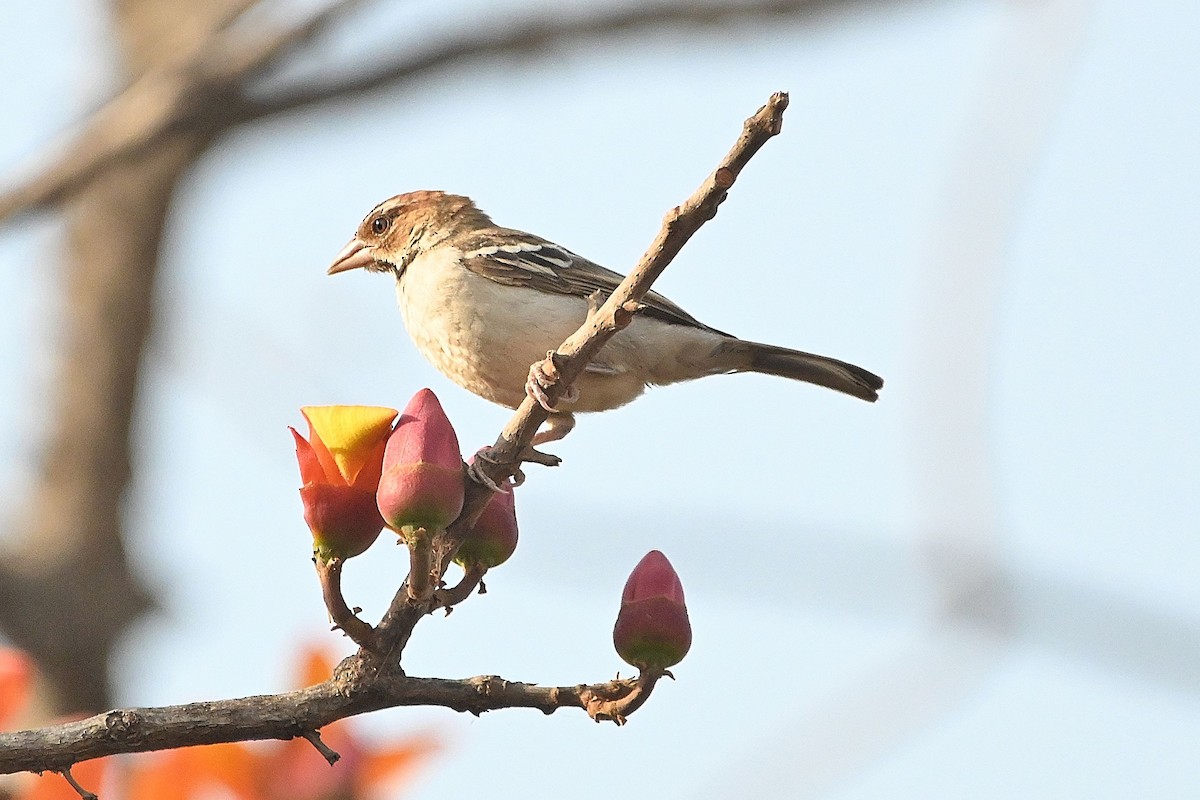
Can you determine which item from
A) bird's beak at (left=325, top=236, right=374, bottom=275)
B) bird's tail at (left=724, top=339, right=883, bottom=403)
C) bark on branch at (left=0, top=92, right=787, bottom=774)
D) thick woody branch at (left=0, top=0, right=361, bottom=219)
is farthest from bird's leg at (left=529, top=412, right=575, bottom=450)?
thick woody branch at (left=0, top=0, right=361, bottom=219)

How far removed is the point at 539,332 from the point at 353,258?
4.80 ft

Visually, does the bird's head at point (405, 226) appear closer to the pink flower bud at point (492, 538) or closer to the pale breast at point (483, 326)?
the pale breast at point (483, 326)

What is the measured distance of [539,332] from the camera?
4961 millimetres

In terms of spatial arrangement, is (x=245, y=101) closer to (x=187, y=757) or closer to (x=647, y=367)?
(x=647, y=367)

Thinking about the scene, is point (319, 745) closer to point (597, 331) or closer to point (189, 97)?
point (597, 331)

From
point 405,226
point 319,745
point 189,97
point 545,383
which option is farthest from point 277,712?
point 189,97

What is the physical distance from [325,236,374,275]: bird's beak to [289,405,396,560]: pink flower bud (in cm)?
356

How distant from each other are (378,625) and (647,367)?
2.73 meters

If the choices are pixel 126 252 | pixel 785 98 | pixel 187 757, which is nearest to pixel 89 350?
pixel 126 252

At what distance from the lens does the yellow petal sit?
2.55 m

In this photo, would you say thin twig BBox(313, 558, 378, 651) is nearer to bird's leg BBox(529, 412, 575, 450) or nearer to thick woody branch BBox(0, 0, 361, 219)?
bird's leg BBox(529, 412, 575, 450)

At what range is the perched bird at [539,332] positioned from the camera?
491 centimetres

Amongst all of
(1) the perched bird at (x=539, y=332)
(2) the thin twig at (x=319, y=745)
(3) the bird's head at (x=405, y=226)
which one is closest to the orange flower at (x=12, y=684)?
(2) the thin twig at (x=319, y=745)

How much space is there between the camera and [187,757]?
2922 millimetres
